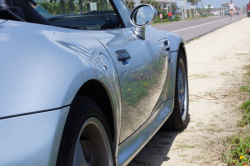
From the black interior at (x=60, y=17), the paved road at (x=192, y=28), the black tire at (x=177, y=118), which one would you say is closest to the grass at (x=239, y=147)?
the black tire at (x=177, y=118)

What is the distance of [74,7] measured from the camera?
9.39ft

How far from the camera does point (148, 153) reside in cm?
355

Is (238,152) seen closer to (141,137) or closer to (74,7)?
(141,137)

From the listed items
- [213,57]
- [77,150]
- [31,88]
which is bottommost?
[213,57]

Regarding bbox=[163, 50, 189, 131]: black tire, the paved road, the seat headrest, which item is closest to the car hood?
the seat headrest

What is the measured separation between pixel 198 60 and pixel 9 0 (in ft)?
26.6

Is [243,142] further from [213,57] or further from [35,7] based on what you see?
[213,57]

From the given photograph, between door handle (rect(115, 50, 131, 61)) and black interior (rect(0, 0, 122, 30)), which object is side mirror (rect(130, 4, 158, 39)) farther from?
door handle (rect(115, 50, 131, 61))

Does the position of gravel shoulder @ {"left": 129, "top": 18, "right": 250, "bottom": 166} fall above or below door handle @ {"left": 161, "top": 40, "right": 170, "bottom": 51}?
below

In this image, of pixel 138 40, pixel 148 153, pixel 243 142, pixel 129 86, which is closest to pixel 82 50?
pixel 129 86

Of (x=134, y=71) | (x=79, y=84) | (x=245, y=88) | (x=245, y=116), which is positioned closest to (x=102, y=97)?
(x=79, y=84)

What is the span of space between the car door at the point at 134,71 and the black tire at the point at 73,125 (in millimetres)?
462

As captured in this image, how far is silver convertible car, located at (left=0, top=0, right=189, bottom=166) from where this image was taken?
4.63ft

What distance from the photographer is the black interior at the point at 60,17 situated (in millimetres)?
2117
